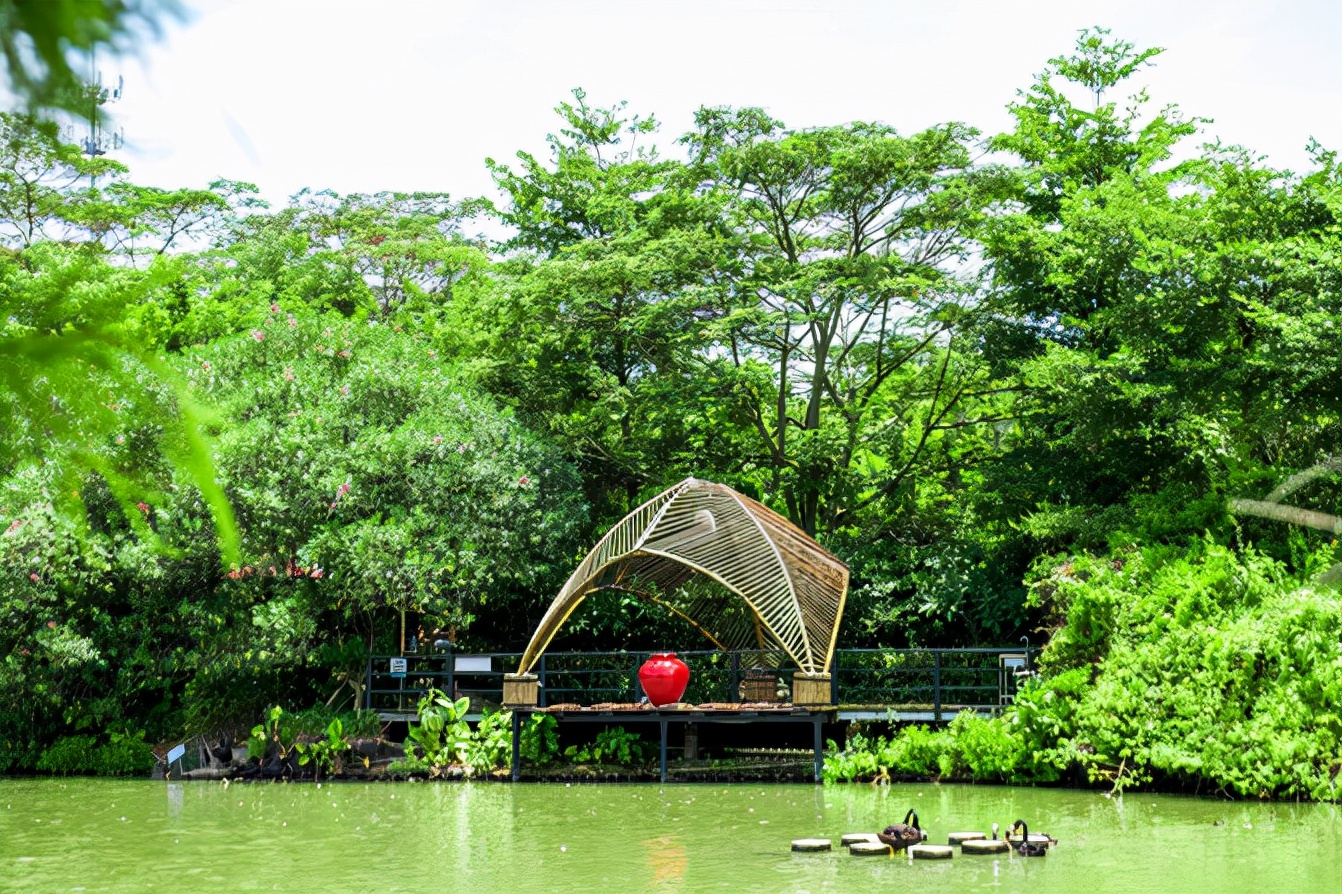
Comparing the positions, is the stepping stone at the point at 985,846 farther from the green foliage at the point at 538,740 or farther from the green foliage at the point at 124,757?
the green foliage at the point at 124,757

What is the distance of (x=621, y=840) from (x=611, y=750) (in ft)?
20.4

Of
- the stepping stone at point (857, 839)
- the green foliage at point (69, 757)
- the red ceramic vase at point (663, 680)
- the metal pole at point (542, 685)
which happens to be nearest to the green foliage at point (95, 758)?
the green foliage at point (69, 757)

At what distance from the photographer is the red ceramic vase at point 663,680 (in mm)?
15906

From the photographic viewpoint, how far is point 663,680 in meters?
15.9

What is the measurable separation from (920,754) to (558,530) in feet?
20.3

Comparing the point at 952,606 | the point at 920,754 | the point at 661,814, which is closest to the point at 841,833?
the point at 661,814

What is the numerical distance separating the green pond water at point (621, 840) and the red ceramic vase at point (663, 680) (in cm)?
100

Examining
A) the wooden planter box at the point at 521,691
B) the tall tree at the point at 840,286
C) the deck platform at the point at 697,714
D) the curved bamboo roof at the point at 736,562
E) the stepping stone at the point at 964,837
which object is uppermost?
the tall tree at the point at 840,286

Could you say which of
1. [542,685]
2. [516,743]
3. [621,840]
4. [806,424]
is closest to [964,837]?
[621,840]

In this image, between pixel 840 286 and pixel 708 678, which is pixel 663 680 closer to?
pixel 708 678

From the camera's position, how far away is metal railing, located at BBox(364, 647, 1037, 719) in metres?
17.5

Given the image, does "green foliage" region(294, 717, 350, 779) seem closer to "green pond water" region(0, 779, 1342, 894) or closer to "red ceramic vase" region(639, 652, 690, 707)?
"green pond water" region(0, 779, 1342, 894)

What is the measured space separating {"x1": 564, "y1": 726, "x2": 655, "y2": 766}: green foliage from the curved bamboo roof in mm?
1218

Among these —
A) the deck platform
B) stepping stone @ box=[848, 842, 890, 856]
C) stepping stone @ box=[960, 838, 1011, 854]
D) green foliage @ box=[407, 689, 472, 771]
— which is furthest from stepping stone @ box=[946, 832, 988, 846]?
green foliage @ box=[407, 689, 472, 771]
